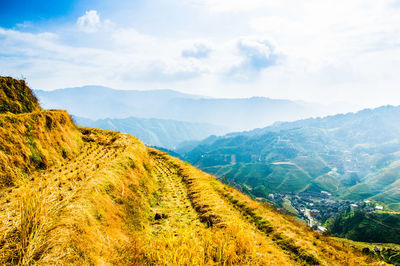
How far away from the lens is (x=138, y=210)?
810 cm

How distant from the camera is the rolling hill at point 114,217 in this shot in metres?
3.81

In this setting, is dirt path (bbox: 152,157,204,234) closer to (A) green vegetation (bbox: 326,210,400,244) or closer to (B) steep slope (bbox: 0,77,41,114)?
(B) steep slope (bbox: 0,77,41,114)

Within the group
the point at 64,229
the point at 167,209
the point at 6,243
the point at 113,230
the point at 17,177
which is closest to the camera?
the point at 6,243

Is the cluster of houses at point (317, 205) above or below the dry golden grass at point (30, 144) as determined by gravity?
below

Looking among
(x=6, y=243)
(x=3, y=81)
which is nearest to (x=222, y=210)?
(x=6, y=243)

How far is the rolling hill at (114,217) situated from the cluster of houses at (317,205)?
11327 cm

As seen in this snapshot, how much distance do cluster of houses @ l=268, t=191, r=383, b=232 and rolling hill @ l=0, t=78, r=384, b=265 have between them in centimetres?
11327

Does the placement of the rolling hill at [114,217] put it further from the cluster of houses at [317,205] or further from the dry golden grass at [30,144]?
the cluster of houses at [317,205]

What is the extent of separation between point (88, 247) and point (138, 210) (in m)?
3.94

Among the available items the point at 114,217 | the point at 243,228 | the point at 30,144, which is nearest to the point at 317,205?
the point at 243,228

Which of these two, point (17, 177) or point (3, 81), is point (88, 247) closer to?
point (17, 177)

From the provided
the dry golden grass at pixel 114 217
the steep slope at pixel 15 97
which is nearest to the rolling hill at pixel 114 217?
the dry golden grass at pixel 114 217

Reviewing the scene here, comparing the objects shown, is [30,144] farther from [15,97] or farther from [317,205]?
[317,205]

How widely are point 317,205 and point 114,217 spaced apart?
556ft
